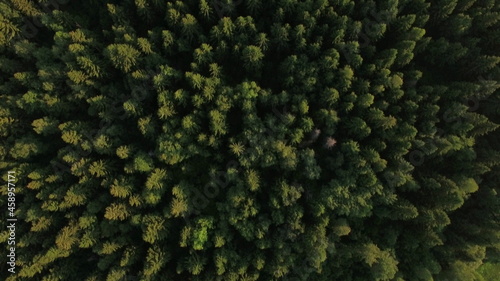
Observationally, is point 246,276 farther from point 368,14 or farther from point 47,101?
point 368,14

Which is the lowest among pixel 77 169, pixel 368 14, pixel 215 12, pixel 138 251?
pixel 138 251

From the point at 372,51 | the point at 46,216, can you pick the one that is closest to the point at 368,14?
the point at 372,51

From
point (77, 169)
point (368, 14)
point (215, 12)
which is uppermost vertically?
point (368, 14)

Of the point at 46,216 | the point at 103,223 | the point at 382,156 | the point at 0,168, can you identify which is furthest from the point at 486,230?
the point at 0,168

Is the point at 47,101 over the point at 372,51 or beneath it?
beneath

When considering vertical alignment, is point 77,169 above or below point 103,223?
above

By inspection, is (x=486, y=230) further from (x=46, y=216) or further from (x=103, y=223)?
(x=46, y=216)
